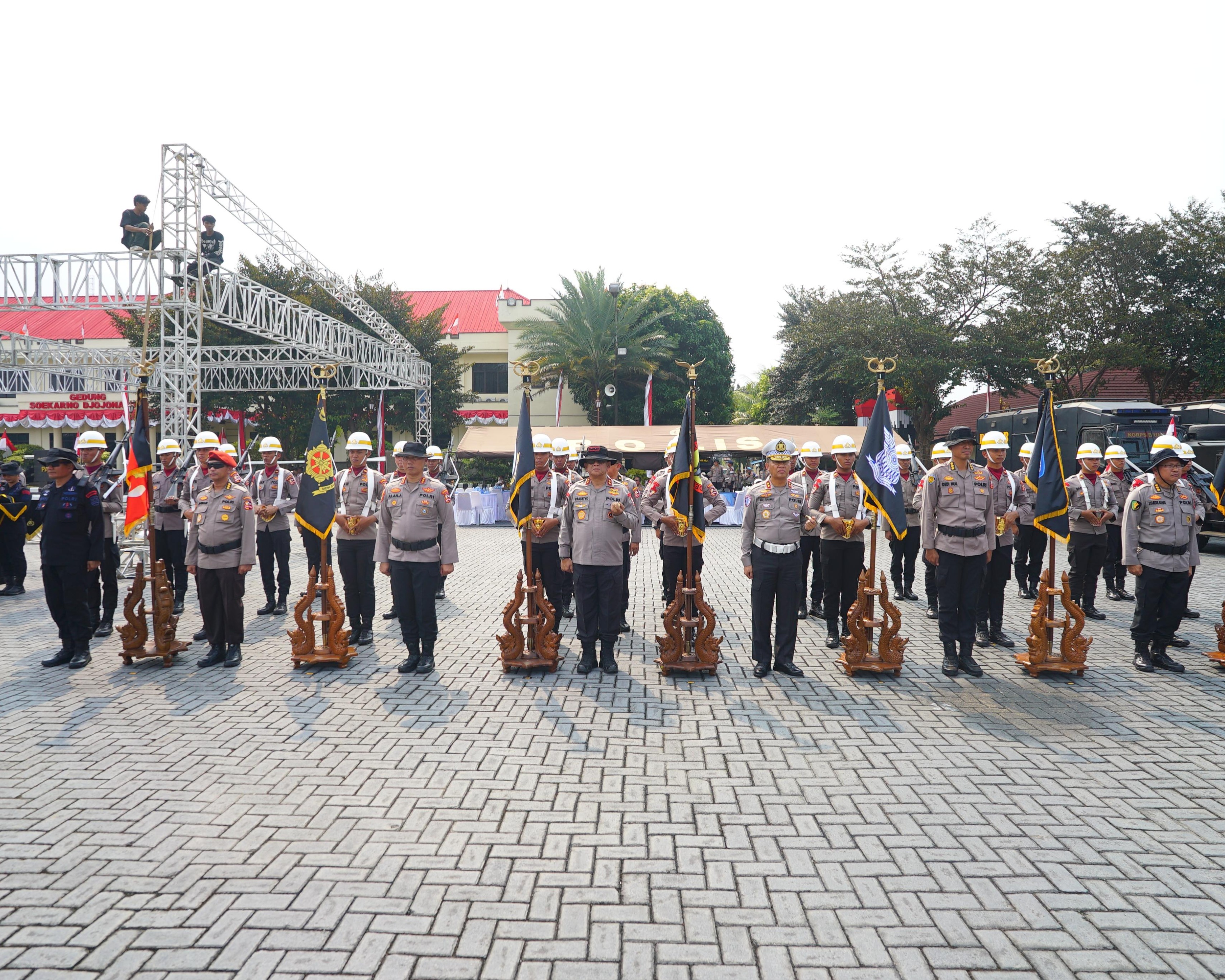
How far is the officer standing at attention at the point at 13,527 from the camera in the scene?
1112 centimetres

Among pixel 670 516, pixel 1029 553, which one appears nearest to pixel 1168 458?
pixel 1029 553

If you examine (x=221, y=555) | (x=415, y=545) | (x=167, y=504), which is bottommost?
(x=221, y=555)

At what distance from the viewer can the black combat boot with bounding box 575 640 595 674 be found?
6941mm

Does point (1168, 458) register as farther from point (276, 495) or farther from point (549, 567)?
point (276, 495)

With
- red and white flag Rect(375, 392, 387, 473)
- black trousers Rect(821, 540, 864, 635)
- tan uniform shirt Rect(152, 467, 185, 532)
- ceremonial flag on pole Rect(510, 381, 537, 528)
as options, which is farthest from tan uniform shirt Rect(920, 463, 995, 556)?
red and white flag Rect(375, 392, 387, 473)

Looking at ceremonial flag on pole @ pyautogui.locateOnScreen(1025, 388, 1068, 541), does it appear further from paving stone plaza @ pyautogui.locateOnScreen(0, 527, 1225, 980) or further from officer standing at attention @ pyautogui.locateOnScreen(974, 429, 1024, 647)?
paving stone plaza @ pyautogui.locateOnScreen(0, 527, 1225, 980)

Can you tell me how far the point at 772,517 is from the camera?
680 centimetres

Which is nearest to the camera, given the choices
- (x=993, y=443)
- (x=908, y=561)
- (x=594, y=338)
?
(x=993, y=443)

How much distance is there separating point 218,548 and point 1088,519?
9.25 meters

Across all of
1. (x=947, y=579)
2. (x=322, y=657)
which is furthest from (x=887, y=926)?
(x=322, y=657)

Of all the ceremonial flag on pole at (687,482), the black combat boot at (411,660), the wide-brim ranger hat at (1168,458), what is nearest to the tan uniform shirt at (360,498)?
the black combat boot at (411,660)

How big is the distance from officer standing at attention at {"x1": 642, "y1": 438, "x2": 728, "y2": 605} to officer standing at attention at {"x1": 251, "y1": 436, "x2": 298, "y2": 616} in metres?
4.50

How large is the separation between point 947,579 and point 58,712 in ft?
24.0

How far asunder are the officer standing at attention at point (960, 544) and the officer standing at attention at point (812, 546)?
1427 mm
